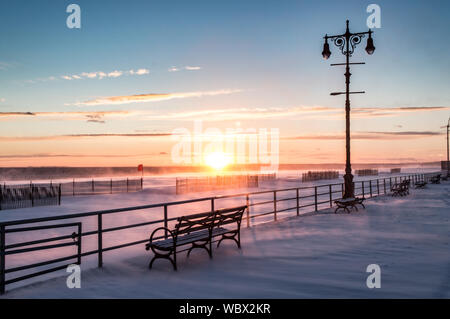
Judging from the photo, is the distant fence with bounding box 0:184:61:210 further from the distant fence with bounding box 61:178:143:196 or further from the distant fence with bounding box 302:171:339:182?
the distant fence with bounding box 302:171:339:182

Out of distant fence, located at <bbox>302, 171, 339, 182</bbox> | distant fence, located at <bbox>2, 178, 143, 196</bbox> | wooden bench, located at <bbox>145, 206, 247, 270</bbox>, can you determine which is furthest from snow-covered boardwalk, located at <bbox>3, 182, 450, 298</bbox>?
distant fence, located at <bbox>302, 171, 339, 182</bbox>

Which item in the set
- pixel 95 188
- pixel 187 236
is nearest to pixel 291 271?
pixel 187 236

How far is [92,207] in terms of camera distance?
2447 centimetres

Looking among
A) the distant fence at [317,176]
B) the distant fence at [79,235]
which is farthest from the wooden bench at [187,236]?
the distant fence at [317,176]

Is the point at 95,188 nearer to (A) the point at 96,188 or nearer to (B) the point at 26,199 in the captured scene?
(A) the point at 96,188

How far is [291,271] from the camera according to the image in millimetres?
6586

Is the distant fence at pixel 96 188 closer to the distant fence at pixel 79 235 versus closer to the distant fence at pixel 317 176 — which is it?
the distant fence at pixel 79 235

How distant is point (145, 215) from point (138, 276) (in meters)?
13.3

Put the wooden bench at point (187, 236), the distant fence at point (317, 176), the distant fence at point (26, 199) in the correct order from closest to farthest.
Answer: the wooden bench at point (187, 236)
the distant fence at point (26, 199)
the distant fence at point (317, 176)

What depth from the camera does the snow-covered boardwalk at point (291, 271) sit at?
558 centimetres

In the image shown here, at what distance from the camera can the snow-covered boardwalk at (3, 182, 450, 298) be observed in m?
5.58

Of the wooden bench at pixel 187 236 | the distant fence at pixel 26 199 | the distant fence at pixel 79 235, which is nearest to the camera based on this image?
the distant fence at pixel 79 235

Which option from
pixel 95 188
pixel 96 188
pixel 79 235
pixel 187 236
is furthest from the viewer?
pixel 96 188
